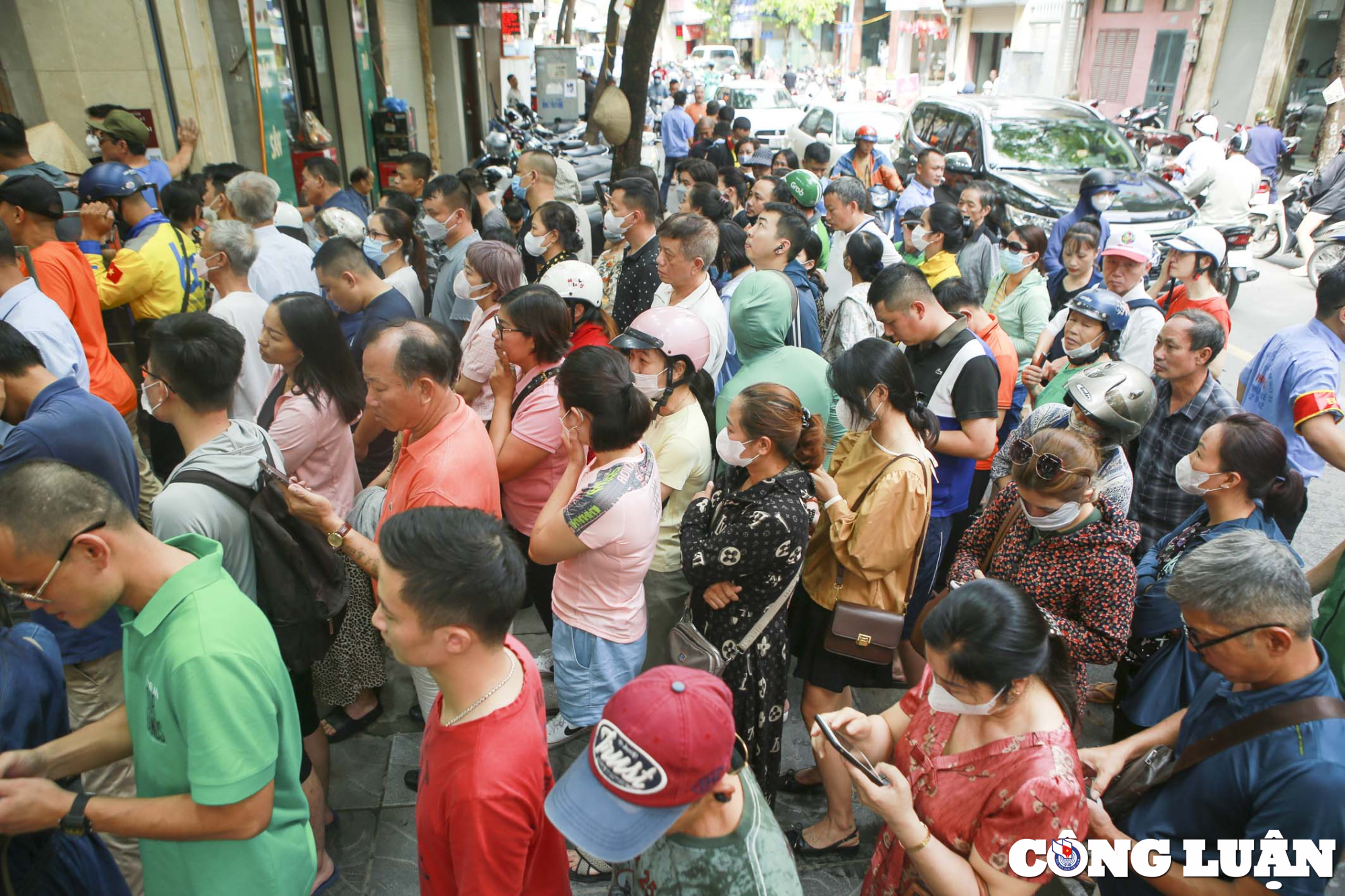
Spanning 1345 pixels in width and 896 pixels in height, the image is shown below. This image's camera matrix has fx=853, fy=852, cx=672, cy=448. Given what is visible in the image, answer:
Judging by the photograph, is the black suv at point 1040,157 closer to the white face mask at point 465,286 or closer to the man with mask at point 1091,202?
the man with mask at point 1091,202

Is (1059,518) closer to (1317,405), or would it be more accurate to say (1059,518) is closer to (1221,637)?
(1221,637)

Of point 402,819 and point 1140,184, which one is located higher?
point 1140,184

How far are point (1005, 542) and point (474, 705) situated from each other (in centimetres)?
191

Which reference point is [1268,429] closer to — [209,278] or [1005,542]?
[1005,542]

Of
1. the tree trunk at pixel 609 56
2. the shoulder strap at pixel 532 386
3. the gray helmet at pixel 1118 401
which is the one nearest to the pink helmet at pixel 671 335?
the shoulder strap at pixel 532 386

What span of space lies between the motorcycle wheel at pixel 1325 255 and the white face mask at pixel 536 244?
9359mm

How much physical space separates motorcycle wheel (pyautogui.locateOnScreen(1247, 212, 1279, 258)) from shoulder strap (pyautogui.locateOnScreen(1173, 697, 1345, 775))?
40.4 feet

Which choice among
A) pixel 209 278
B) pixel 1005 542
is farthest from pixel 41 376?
pixel 1005 542

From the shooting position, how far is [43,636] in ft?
6.81

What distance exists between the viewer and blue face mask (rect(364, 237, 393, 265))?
5043 mm

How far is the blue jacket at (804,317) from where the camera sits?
470cm

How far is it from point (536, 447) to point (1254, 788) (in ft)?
8.01

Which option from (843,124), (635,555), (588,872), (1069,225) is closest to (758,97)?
(843,124)

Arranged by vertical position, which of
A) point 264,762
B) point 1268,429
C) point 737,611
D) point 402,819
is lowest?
point 402,819
